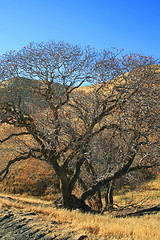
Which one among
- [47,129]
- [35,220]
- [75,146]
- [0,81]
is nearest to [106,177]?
[75,146]

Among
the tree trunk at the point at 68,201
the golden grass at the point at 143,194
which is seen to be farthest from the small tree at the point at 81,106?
the golden grass at the point at 143,194

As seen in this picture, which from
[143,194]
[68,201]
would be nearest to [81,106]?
[68,201]

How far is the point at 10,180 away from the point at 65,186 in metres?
13.1

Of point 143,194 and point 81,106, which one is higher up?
point 81,106

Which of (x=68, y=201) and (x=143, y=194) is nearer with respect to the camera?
(x=68, y=201)

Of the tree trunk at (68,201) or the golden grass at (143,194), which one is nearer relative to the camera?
the tree trunk at (68,201)

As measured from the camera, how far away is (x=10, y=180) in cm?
2205

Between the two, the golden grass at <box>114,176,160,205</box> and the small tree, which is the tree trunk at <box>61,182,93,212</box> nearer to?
the small tree

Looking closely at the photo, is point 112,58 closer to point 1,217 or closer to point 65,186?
point 65,186

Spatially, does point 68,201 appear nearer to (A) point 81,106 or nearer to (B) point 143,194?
(A) point 81,106

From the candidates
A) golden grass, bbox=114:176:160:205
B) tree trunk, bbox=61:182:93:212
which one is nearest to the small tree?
tree trunk, bbox=61:182:93:212

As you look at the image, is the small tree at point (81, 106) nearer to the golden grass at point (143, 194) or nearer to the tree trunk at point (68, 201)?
the tree trunk at point (68, 201)

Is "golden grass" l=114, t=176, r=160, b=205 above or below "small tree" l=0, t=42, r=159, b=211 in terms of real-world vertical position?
below

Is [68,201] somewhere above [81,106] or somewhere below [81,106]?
below
